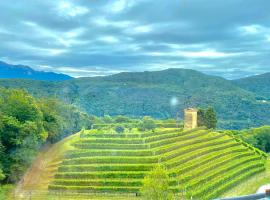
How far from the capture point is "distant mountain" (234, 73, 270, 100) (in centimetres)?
13938

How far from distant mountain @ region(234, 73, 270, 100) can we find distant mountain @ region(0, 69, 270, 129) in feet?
51.8

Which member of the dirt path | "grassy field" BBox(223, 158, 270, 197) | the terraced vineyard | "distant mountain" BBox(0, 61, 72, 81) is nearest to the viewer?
the dirt path

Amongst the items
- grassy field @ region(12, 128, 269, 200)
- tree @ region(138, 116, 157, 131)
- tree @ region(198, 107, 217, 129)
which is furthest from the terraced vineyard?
tree @ region(198, 107, 217, 129)

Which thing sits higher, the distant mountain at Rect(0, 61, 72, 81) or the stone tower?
the distant mountain at Rect(0, 61, 72, 81)

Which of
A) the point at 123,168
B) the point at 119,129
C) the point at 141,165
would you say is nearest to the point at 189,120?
the point at 119,129

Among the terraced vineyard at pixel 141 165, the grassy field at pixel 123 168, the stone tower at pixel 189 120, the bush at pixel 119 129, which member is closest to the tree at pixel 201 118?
the stone tower at pixel 189 120

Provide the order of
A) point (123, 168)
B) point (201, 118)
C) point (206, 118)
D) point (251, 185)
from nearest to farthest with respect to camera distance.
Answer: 1. point (123, 168)
2. point (251, 185)
3. point (201, 118)
4. point (206, 118)

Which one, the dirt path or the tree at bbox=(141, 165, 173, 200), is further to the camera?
the dirt path

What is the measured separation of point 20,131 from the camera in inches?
1107

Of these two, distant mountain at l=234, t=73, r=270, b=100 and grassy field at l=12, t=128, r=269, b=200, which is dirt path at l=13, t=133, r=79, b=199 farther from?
distant mountain at l=234, t=73, r=270, b=100

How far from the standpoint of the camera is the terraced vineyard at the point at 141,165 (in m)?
26.4

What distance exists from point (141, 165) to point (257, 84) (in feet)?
414

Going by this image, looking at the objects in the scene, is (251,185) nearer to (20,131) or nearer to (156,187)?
(156,187)

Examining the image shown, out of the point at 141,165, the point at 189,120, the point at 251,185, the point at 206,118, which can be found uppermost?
the point at 189,120
